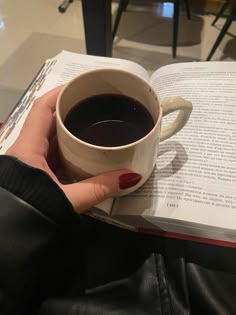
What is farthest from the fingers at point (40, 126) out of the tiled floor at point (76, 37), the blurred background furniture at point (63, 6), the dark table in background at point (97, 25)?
the blurred background furniture at point (63, 6)

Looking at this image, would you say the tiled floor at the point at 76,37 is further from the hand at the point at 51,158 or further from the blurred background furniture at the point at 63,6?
the hand at the point at 51,158

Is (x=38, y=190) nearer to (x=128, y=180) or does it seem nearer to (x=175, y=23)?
(x=128, y=180)

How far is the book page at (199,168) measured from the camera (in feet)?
1.29

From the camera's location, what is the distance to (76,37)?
5.02 ft

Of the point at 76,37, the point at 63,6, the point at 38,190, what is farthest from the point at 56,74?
the point at 63,6

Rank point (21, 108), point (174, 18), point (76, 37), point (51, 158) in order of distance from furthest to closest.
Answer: point (76, 37) < point (174, 18) < point (21, 108) < point (51, 158)

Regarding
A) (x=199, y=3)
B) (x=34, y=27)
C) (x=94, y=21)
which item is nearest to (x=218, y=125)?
(x=94, y=21)

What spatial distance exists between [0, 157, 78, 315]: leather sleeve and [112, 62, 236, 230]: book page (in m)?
0.10

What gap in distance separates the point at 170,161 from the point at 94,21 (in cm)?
47

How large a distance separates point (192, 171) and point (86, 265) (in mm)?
176

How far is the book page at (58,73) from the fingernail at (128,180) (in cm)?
22

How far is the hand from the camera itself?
0.34m

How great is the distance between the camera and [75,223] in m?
0.33

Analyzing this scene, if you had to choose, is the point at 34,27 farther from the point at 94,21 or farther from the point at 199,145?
the point at 199,145
